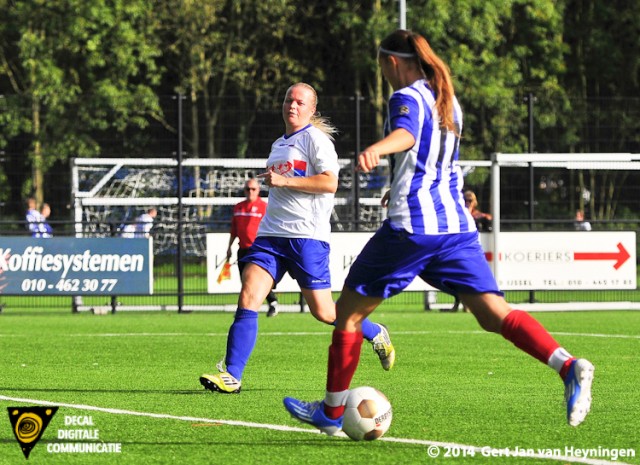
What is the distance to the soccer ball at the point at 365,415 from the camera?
6867mm

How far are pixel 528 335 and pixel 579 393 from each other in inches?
16.3

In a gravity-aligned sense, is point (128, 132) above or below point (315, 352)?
above

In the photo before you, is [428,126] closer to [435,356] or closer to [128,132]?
[435,356]

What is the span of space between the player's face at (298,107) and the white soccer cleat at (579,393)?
12.1 ft

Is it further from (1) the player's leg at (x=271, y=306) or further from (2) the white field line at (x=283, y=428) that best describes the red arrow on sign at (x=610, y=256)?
(2) the white field line at (x=283, y=428)

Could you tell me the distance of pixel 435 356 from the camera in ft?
41.5

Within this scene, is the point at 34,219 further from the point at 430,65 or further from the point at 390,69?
the point at 430,65

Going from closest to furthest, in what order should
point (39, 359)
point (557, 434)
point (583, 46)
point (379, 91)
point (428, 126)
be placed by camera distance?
1. point (428, 126)
2. point (557, 434)
3. point (39, 359)
4. point (379, 91)
5. point (583, 46)

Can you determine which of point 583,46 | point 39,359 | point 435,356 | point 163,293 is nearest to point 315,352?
point 435,356

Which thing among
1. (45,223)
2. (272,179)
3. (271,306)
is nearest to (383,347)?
(272,179)

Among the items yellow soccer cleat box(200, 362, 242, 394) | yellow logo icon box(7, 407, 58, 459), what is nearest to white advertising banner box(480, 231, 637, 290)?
yellow soccer cleat box(200, 362, 242, 394)

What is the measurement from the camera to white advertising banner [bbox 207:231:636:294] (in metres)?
20.5

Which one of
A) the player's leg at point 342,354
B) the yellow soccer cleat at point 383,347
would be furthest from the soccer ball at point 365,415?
the yellow soccer cleat at point 383,347

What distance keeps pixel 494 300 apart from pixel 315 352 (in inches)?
259
